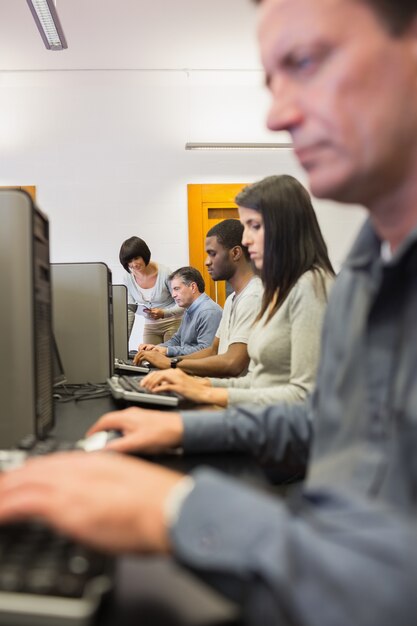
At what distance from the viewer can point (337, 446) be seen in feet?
1.88

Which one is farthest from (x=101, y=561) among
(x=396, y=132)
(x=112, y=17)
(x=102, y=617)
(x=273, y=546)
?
(x=112, y=17)

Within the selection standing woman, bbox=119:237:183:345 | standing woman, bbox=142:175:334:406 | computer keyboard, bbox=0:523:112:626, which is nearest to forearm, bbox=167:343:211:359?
standing woman, bbox=119:237:183:345

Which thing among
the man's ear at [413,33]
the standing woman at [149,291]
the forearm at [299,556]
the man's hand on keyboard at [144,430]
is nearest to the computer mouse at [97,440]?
the man's hand on keyboard at [144,430]

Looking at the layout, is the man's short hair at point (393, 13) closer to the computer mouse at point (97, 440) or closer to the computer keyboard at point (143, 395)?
the computer mouse at point (97, 440)

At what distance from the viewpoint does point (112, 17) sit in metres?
3.73

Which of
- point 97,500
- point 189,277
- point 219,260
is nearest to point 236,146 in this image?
point 189,277

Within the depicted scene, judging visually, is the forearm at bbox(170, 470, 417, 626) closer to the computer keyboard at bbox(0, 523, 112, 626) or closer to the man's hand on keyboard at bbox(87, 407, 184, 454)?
the computer keyboard at bbox(0, 523, 112, 626)

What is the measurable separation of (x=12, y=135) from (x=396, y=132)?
4701 mm

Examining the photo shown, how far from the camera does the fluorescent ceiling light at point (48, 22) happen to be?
9.80 feet

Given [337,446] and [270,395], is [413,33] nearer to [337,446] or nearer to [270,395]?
[337,446]

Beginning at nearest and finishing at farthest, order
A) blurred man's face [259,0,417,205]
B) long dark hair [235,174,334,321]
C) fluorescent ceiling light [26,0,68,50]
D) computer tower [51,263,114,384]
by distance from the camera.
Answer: blurred man's face [259,0,417,205], long dark hair [235,174,334,321], computer tower [51,263,114,384], fluorescent ceiling light [26,0,68,50]

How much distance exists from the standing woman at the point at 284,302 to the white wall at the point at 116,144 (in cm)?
330

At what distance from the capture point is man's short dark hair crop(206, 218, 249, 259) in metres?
2.55

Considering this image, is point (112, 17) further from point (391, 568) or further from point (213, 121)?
point (391, 568)
